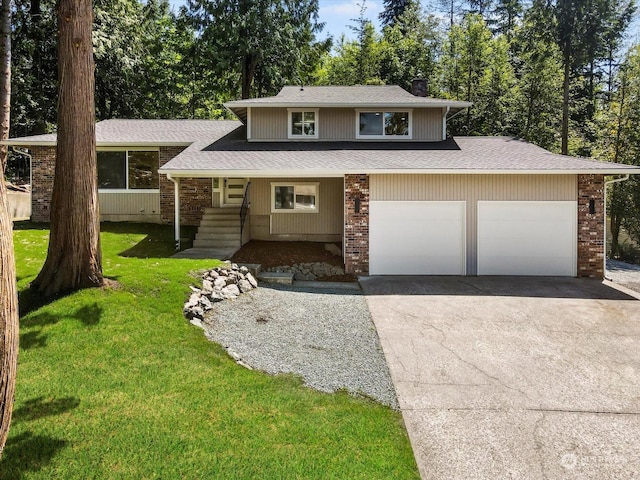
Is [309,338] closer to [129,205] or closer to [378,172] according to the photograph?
[378,172]

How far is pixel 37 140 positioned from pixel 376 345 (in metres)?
13.7

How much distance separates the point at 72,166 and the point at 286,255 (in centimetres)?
626

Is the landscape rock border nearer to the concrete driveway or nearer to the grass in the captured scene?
the grass

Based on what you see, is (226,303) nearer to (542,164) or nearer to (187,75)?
(542,164)

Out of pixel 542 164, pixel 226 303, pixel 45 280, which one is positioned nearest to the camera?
pixel 45 280

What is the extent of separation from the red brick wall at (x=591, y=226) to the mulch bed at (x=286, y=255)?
19.8 ft

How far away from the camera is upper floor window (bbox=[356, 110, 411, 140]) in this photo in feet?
44.8

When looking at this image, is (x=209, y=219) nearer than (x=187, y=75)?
Yes

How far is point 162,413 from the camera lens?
3.84 metres

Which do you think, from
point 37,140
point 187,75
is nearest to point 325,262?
point 37,140

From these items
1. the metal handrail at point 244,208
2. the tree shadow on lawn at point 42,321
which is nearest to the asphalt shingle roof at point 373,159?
the metal handrail at point 244,208

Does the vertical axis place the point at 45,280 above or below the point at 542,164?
below

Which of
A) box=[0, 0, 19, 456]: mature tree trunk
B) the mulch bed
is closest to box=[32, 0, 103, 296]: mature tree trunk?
box=[0, 0, 19, 456]: mature tree trunk

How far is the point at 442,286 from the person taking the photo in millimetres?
9422
